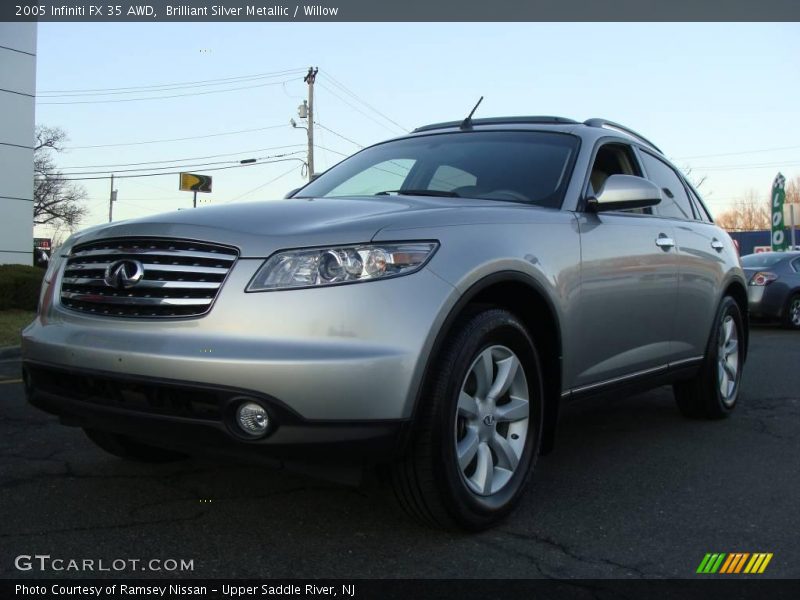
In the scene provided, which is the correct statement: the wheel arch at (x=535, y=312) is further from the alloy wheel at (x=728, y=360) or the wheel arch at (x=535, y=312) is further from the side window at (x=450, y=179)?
the alloy wheel at (x=728, y=360)

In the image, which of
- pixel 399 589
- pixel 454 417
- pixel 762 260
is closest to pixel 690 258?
pixel 454 417

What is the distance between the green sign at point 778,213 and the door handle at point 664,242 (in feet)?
88.9

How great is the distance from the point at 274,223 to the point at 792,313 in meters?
12.8

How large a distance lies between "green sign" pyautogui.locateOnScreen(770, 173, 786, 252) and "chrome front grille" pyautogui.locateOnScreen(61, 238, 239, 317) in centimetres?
2973

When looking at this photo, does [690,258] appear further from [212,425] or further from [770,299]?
[770,299]

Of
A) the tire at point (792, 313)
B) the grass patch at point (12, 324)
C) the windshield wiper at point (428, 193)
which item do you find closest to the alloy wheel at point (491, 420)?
the windshield wiper at point (428, 193)

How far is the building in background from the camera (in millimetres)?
15578

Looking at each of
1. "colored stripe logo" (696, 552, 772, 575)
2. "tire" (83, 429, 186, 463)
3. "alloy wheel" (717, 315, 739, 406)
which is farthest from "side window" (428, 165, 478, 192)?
"alloy wheel" (717, 315, 739, 406)

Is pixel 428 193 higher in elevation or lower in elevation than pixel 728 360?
higher

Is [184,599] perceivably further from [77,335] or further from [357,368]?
[77,335]

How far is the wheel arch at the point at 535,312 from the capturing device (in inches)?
122

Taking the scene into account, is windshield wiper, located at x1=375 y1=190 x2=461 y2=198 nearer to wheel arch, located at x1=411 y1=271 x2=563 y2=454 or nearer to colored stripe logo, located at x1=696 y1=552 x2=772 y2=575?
wheel arch, located at x1=411 y1=271 x2=563 y2=454

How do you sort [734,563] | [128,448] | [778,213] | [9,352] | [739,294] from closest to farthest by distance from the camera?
[734,563] → [128,448] → [739,294] → [9,352] → [778,213]

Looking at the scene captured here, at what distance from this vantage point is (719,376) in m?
5.34
